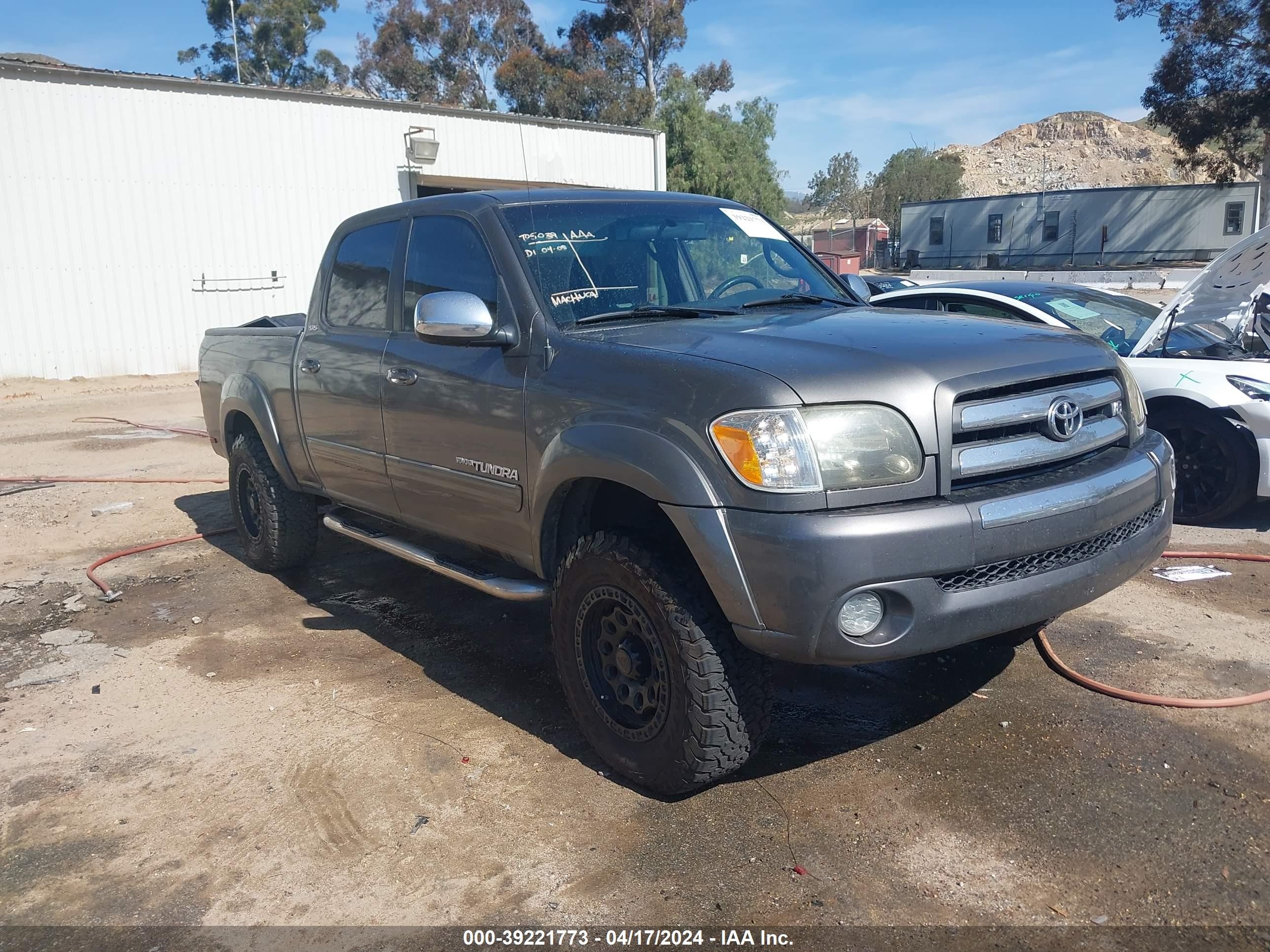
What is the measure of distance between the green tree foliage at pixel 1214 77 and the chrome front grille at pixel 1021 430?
1605 inches

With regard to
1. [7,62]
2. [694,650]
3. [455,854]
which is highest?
[7,62]

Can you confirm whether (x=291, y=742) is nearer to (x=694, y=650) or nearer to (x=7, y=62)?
(x=694, y=650)

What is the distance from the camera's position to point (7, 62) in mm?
15203

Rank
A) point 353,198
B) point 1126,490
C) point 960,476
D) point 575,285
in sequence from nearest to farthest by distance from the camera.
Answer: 1. point 960,476
2. point 1126,490
3. point 575,285
4. point 353,198

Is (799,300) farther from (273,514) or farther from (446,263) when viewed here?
(273,514)

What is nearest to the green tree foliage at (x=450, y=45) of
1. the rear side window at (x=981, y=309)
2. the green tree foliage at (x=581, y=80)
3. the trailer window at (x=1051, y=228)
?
the green tree foliage at (x=581, y=80)

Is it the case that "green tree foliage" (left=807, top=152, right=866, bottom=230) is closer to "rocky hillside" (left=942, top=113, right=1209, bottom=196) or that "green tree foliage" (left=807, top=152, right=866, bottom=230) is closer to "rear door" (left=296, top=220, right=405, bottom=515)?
"rocky hillside" (left=942, top=113, right=1209, bottom=196)

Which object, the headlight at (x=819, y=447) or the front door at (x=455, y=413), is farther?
the front door at (x=455, y=413)

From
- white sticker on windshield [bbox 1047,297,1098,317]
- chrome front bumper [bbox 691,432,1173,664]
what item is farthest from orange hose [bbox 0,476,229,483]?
chrome front bumper [bbox 691,432,1173,664]

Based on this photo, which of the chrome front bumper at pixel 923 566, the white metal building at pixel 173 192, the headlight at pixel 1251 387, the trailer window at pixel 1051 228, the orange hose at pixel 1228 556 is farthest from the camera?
the trailer window at pixel 1051 228

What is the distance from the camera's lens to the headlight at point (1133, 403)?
366cm

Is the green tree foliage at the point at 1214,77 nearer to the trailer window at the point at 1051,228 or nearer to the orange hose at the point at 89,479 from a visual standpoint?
the trailer window at the point at 1051,228

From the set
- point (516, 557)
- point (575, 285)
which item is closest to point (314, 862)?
point (516, 557)

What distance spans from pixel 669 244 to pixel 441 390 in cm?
111
